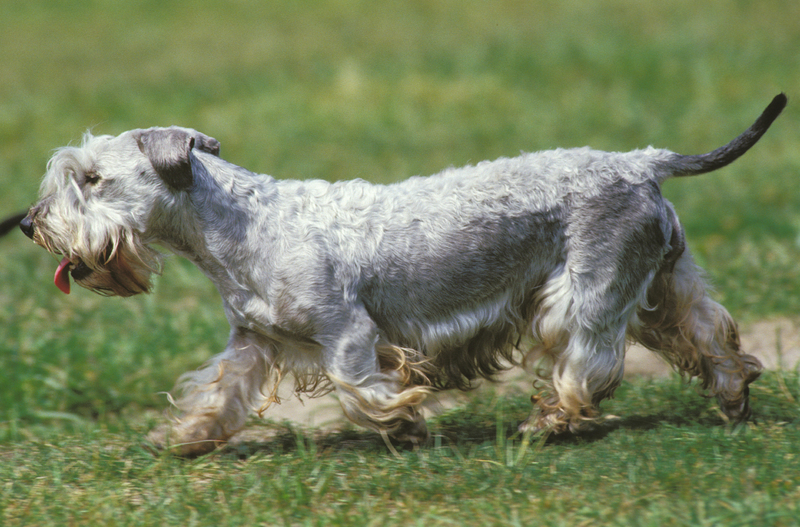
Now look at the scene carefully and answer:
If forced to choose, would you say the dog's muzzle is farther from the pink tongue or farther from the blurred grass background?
the blurred grass background

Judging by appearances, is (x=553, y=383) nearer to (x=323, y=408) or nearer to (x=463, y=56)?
(x=323, y=408)

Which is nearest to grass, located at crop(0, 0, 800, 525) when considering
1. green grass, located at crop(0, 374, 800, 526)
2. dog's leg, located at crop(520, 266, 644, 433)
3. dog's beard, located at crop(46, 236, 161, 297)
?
green grass, located at crop(0, 374, 800, 526)

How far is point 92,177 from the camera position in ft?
12.9

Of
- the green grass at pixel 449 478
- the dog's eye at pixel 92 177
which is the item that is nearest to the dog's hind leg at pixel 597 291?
the green grass at pixel 449 478

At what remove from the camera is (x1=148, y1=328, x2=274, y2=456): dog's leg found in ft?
13.5

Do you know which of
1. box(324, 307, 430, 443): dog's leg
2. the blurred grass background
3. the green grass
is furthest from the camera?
the blurred grass background

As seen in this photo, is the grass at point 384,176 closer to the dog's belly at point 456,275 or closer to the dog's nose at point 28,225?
the dog's belly at point 456,275

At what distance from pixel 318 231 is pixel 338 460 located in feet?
3.33

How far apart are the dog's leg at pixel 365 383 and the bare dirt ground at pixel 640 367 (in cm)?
73

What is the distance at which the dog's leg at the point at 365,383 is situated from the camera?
3883 millimetres

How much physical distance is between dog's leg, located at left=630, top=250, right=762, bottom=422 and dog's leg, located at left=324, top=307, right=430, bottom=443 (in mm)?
1156

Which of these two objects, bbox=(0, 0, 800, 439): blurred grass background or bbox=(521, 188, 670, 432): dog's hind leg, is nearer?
bbox=(521, 188, 670, 432): dog's hind leg

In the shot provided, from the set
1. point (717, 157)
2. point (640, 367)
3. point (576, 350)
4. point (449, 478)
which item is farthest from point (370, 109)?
point (449, 478)

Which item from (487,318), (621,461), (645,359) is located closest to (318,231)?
(487,318)
